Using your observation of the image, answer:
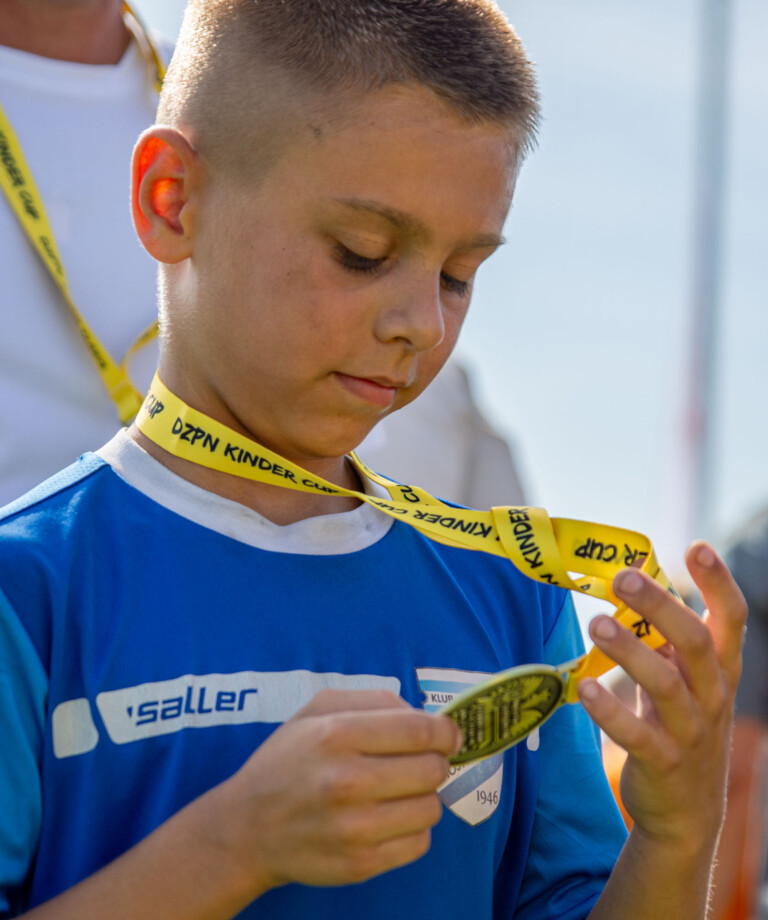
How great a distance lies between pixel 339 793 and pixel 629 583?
1.56 ft

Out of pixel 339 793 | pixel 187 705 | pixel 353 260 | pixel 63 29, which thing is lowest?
pixel 339 793

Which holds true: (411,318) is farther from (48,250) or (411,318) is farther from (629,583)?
(48,250)

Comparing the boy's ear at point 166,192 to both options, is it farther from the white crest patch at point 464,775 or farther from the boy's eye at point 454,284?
the white crest patch at point 464,775

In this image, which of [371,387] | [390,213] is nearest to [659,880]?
[371,387]

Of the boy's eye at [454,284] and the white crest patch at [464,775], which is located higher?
the boy's eye at [454,284]

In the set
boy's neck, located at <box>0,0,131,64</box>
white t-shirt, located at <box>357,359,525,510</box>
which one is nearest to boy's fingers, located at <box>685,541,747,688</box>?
white t-shirt, located at <box>357,359,525,510</box>

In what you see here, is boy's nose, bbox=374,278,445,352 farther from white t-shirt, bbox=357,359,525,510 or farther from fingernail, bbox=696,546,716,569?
white t-shirt, bbox=357,359,525,510

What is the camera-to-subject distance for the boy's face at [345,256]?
1812 mm

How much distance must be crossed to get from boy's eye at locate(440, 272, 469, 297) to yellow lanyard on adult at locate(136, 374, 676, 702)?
1.16 ft

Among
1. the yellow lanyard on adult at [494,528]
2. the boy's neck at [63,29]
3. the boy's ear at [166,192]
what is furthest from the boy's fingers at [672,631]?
the boy's neck at [63,29]

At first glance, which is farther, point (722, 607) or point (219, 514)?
point (219, 514)

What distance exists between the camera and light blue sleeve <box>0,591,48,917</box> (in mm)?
1663

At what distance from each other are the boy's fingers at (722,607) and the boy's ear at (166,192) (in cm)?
90

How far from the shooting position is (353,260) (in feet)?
5.99
